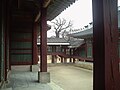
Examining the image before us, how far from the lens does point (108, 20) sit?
1.45m

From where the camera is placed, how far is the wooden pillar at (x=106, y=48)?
1413mm

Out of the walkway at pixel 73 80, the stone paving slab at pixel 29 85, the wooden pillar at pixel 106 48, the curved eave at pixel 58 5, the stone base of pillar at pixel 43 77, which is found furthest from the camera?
the walkway at pixel 73 80

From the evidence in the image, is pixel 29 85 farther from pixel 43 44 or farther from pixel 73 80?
pixel 73 80

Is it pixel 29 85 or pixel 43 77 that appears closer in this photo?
pixel 29 85

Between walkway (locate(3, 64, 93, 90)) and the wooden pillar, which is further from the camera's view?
walkway (locate(3, 64, 93, 90))

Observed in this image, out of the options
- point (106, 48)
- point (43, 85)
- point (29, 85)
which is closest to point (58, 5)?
point (43, 85)

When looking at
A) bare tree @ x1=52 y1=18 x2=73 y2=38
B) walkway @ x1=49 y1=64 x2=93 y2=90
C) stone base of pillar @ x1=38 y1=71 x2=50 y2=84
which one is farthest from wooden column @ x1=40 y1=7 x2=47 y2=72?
bare tree @ x1=52 y1=18 x2=73 y2=38

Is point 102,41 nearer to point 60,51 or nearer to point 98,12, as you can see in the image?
point 98,12

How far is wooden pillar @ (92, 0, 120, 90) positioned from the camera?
1.41 metres

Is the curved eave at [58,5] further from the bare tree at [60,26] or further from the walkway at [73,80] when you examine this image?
the bare tree at [60,26]

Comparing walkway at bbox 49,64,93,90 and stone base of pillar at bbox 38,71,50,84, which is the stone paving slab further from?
walkway at bbox 49,64,93,90

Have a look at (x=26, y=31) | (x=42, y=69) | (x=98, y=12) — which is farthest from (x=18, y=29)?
(x=98, y=12)

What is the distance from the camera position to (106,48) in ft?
4.68

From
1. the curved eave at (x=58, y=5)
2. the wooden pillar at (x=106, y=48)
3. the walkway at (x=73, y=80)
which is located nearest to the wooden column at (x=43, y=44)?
the curved eave at (x=58, y=5)
